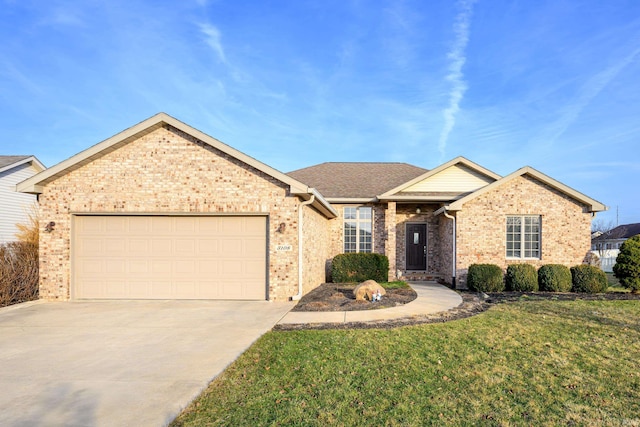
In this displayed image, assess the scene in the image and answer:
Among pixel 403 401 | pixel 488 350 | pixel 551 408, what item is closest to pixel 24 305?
pixel 403 401

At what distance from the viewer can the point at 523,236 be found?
13.7m

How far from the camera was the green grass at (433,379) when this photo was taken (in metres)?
3.65

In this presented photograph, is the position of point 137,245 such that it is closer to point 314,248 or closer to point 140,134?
point 140,134

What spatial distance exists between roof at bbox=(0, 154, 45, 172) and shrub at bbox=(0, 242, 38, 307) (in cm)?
906

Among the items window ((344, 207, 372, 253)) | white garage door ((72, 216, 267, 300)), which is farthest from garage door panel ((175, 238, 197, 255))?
window ((344, 207, 372, 253))

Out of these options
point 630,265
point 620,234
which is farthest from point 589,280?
point 620,234

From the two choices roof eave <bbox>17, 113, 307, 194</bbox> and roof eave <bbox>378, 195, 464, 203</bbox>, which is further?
roof eave <bbox>378, 195, 464, 203</bbox>

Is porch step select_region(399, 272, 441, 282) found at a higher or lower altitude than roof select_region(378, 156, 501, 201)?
lower

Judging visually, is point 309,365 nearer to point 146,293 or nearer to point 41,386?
point 41,386

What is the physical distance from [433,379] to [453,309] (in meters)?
5.10

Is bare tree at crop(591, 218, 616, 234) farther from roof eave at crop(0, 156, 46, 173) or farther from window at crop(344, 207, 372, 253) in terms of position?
roof eave at crop(0, 156, 46, 173)

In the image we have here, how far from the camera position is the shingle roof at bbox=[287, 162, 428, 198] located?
639 inches

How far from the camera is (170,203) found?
10.3 meters

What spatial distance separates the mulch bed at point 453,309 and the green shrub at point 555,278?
318 mm
